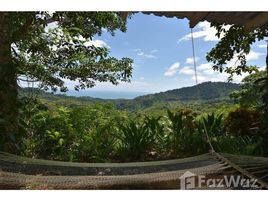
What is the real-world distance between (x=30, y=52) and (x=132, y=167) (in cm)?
239

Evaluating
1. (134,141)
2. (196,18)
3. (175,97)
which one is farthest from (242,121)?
(175,97)

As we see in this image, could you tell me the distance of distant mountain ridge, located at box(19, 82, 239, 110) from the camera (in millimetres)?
6279

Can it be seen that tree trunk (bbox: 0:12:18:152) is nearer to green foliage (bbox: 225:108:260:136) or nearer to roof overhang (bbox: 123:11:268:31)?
roof overhang (bbox: 123:11:268:31)

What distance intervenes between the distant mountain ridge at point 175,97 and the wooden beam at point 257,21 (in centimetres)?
313

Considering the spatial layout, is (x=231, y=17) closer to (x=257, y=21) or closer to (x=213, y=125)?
(x=257, y=21)

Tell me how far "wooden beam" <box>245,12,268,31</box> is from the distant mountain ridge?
3.13m

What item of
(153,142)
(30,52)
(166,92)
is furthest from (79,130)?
(166,92)

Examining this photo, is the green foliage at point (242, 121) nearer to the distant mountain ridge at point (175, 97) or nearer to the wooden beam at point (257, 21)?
the distant mountain ridge at point (175, 97)

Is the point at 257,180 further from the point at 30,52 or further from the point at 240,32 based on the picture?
the point at 30,52

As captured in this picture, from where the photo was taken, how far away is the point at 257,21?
275 centimetres

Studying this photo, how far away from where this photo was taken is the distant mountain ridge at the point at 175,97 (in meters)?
6.28

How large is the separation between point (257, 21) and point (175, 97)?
6374 mm

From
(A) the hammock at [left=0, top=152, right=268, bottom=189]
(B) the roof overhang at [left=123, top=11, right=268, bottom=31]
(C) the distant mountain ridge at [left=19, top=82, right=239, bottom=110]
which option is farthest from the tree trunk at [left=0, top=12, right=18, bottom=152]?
(C) the distant mountain ridge at [left=19, top=82, right=239, bottom=110]
